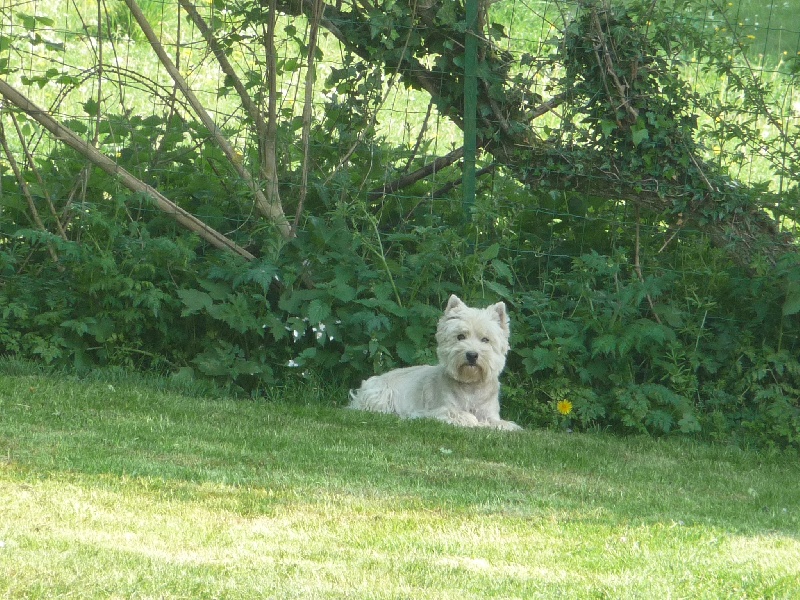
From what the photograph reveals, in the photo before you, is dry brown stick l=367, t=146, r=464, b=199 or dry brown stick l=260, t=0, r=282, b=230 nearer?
dry brown stick l=260, t=0, r=282, b=230

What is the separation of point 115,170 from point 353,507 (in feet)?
13.8

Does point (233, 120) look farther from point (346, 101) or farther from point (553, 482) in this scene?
point (553, 482)

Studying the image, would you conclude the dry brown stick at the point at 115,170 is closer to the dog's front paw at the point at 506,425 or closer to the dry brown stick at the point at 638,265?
the dog's front paw at the point at 506,425

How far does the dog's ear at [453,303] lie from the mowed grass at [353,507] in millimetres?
789

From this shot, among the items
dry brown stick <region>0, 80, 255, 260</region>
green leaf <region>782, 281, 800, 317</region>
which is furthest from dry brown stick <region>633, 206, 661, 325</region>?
dry brown stick <region>0, 80, 255, 260</region>

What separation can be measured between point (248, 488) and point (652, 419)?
11.3ft

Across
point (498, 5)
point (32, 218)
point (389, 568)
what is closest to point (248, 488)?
point (389, 568)

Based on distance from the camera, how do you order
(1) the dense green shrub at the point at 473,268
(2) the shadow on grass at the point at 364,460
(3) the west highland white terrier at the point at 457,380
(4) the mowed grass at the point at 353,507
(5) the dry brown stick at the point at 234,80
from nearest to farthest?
(4) the mowed grass at the point at 353,507 → (2) the shadow on grass at the point at 364,460 → (3) the west highland white terrier at the point at 457,380 → (1) the dense green shrub at the point at 473,268 → (5) the dry brown stick at the point at 234,80

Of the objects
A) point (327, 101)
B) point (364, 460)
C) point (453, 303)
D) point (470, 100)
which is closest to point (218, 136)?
point (327, 101)

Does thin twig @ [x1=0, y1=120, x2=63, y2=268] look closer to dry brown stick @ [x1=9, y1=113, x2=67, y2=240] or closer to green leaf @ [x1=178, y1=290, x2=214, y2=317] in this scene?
dry brown stick @ [x1=9, y1=113, x2=67, y2=240]

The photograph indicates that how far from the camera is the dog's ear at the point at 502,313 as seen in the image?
7.99 meters

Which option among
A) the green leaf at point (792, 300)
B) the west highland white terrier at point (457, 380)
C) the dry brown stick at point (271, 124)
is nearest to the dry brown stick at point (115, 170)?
the dry brown stick at point (271, 124)

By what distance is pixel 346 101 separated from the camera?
933 centimetres

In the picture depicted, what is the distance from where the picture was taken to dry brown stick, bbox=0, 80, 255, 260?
856 centimetres
